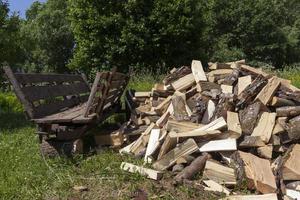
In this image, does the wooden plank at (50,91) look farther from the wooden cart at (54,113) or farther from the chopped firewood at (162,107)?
the chopped firewood at (162,107)

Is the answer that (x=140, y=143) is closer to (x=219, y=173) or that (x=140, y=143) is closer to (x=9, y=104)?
(x=219, y=173)

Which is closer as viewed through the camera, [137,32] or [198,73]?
[198,73]

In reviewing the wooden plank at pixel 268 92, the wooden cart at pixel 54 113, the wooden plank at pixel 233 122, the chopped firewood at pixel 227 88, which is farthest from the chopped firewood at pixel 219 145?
the wooden cart at pixel 54 113

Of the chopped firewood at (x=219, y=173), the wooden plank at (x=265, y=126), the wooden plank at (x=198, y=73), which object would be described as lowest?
the chopped firewood at (x=219, y=173)

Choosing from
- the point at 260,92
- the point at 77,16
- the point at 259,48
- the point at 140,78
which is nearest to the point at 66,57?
the point at 259,48

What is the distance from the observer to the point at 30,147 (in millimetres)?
7184

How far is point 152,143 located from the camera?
19.9 ft

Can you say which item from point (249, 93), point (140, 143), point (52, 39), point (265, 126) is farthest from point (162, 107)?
point (52, 39)

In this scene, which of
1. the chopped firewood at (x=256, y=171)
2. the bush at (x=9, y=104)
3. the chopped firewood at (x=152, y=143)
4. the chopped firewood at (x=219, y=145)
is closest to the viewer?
the chopped firewood at (x=256, y=171)

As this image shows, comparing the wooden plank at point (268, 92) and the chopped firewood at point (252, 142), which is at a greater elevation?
the wooden plank at point (268, 92)

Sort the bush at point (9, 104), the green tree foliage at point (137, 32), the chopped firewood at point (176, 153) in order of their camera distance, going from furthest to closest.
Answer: the green tree foliage at point (137, 32), the bush at point (9, 104), the chopped firewood at point (176, 153)

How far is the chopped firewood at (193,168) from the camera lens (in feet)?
17.2

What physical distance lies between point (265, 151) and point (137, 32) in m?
12.3

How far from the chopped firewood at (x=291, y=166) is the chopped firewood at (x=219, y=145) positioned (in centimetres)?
58
